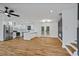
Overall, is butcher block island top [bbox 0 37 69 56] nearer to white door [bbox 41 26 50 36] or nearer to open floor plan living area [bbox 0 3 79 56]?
open floor plan living area [bbox 0 3 79 56]

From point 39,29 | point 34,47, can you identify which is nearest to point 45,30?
point 39,29

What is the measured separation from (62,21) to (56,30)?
10.1 inches

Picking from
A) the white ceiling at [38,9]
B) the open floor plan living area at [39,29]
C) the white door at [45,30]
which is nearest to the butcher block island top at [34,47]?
the open floor plan living area at [39,29]

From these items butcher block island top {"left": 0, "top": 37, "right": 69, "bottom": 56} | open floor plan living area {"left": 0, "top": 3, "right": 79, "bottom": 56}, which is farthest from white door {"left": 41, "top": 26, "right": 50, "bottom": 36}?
butcher block island top {"left": 0, "top": 37, "right": 69, "bottom": 56}

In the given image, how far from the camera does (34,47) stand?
4.73 metres

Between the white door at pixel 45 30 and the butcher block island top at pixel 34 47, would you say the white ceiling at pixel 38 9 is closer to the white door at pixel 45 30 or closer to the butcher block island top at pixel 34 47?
the white door at pixel 45 30

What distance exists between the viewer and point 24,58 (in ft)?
15.0

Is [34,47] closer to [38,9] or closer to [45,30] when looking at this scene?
[45,30]

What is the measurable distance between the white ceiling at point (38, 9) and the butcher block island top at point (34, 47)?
21.3 inches

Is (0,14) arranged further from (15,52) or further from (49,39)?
(49,39)

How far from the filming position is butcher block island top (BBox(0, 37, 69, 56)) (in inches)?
182

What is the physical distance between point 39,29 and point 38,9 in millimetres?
496

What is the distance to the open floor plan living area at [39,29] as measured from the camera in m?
4.59

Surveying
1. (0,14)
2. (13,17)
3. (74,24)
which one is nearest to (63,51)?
(74,24)
